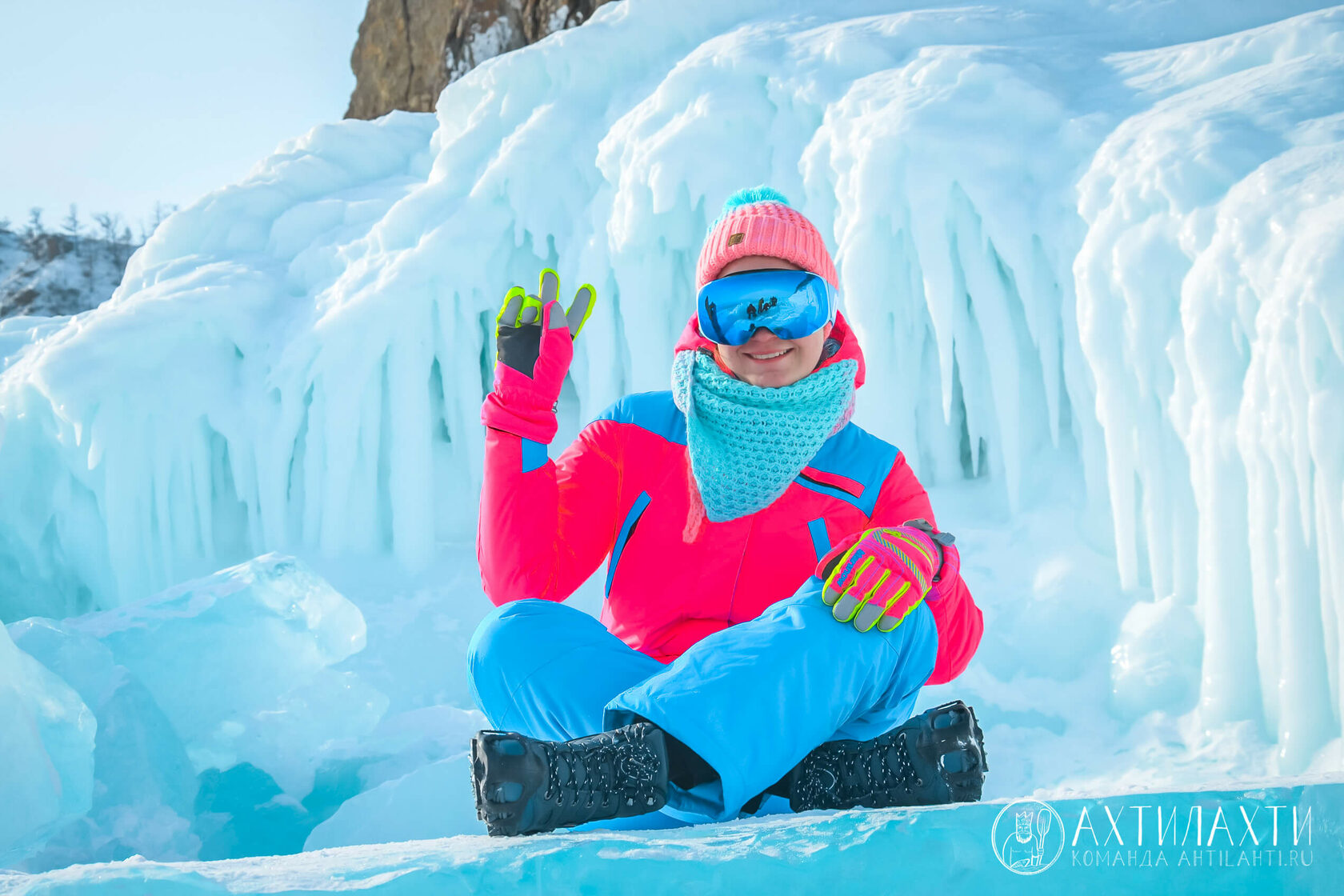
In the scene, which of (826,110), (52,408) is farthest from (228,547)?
(826,110)

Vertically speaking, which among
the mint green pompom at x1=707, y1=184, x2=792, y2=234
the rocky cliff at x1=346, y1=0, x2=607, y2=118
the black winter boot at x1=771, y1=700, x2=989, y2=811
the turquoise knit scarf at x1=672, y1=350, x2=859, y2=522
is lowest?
the black winter boot at x1=771, y1=700, x2=989, y2=811

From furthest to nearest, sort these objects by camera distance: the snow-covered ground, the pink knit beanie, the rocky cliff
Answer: the rocky cliff < the snow-covered ground < the pink knit beanie

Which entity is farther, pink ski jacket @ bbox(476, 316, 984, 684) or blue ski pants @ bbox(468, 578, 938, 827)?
pink ski jacket @ bbox(476, 316, 984, 684)

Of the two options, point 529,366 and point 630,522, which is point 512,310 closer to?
point 529,366

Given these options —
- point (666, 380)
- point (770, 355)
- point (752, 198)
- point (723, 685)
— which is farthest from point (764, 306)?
point (666, 380)

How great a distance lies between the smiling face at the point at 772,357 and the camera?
1.68m

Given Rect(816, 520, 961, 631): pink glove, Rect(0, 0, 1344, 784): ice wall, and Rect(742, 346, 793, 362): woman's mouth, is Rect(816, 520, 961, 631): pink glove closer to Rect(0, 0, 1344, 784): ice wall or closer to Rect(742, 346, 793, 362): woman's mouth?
Rect(742, 346, 793, 362): woman's mouth

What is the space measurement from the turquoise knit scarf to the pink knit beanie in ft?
0.67

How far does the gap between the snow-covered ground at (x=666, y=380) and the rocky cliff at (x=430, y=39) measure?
3837mm

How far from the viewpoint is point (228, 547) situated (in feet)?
15.5

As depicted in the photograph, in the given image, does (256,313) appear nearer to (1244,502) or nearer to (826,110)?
(826,110)

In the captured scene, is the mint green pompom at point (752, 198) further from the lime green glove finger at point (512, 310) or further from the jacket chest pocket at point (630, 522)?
the jacket chest pocket at point (630, 522)

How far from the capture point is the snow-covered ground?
8.17ft

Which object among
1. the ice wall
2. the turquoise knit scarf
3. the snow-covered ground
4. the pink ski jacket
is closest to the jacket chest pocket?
the pink ski jacket
